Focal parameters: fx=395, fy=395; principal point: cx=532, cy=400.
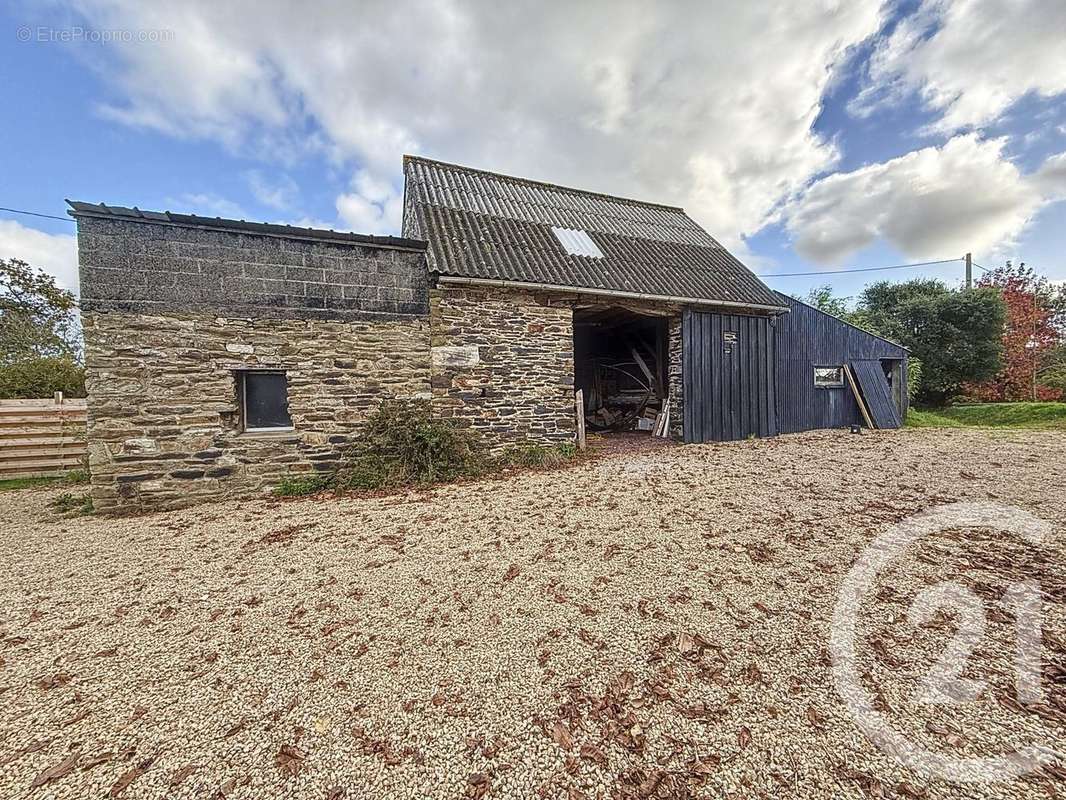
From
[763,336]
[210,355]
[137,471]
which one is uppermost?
[763,336]

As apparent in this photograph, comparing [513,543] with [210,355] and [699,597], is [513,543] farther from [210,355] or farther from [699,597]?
[210,355]

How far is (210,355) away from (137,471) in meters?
1.75

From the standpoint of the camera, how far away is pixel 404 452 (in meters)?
6.12

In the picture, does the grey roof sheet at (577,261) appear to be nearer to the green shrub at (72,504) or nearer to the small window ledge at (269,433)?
the small window ledge at (269,433)

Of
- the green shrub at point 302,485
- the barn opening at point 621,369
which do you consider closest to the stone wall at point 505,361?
the green shrub at point 302,485

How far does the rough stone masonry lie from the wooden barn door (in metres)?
6.26

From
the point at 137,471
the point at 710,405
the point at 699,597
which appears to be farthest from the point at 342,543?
the point at 710,405

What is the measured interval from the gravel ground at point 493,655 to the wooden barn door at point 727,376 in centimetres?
477

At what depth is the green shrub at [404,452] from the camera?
588 cm

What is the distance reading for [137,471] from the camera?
519 centimetres

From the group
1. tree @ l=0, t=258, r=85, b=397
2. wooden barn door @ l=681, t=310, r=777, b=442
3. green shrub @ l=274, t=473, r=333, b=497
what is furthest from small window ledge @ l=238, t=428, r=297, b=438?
tree @ l=0, t=258, r=85, b=397

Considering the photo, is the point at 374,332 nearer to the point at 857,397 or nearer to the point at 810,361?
the point at 810,361

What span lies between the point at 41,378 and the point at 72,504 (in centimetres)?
473

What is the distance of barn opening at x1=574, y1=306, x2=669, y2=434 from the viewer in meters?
11.0
